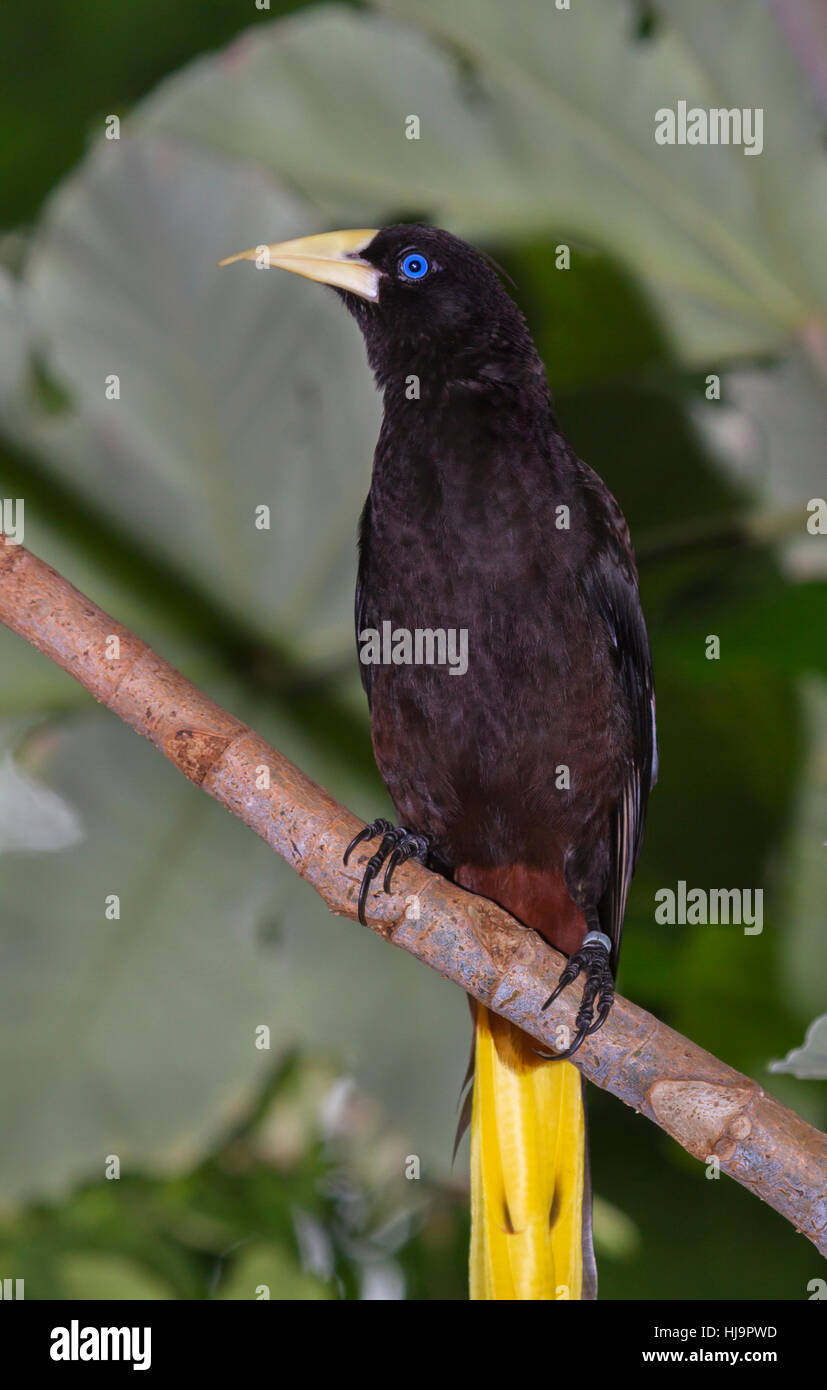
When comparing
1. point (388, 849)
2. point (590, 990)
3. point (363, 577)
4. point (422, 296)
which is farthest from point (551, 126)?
point (590, 990)

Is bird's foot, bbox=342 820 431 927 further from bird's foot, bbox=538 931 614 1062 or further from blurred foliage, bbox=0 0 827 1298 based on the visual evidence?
blurred foliage, bbox=0 0 827 1298

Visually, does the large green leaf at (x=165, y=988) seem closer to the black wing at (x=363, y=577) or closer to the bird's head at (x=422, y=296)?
the black wing at (x=363, y=577)

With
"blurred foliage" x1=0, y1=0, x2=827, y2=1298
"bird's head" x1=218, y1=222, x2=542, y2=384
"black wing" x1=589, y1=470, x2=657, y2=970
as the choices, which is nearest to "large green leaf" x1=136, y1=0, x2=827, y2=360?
"blurred foliage" x1=0, y1=0, x2=827, y2=1298

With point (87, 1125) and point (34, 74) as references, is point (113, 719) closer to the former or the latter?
point (87, 1125)

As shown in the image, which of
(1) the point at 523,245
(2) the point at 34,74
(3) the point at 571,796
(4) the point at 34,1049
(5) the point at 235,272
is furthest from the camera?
(2) the point at 34,74

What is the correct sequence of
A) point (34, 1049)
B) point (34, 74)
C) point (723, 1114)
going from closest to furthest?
point (723, 1114) → point (34, 1049) → point (34, 74)

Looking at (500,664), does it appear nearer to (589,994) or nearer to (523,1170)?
(589,994)

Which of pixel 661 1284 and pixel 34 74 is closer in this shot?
pixel 661 1284

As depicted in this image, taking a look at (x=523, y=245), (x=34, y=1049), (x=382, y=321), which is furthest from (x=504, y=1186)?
(x=523, y=245)
